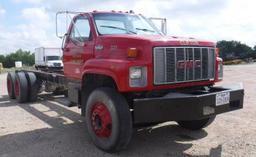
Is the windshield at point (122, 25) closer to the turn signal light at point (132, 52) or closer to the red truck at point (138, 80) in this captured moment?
the red truck at point (138, 80)

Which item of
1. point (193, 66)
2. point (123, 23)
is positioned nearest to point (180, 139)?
point (193, 66)

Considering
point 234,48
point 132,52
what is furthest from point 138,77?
point 234,48

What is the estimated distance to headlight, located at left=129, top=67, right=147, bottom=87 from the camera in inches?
188

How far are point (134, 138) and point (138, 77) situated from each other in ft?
5.50

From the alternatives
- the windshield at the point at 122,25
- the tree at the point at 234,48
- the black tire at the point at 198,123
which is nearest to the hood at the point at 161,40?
the windshield at the point at 122,25

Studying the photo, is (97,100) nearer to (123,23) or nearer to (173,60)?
(173,60)

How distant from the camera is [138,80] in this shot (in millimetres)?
4824

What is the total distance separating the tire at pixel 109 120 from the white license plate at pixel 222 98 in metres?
1.38

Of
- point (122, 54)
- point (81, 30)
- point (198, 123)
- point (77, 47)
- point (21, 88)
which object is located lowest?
point (198, 123)

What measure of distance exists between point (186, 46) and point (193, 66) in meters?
0.36

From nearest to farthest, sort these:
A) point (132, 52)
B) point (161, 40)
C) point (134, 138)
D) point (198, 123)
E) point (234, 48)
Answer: point (132, 52) < point (161, 40) < point (134, 138) < point (198, 123) < point (234, 48)

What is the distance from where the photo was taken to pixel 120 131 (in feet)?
16.0

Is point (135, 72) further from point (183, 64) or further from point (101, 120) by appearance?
point (101, 120)

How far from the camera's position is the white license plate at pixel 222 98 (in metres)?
5.04
